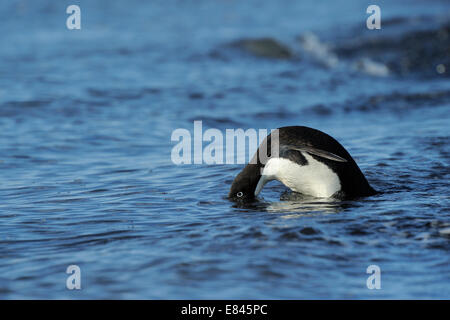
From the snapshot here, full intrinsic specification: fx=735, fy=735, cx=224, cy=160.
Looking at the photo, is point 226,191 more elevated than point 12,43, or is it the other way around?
point 12,43

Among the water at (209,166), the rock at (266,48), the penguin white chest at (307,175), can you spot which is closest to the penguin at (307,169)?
the penguin white chest at (307,175)

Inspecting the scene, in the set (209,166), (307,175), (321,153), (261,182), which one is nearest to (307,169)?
(307,175)

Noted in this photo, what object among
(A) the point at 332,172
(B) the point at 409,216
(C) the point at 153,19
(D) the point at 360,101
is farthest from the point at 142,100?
(C) the point at 153,19

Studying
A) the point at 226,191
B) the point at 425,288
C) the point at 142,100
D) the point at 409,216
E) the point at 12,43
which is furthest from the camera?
the point at 12,43

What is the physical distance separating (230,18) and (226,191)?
18.7m

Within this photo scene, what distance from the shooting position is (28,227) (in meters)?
7.07

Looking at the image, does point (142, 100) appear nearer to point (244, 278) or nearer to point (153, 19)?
point (244, 278)

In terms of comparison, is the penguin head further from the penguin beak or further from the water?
the water

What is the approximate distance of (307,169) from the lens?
7523 mm

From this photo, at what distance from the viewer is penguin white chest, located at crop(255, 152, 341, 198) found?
24.6ft

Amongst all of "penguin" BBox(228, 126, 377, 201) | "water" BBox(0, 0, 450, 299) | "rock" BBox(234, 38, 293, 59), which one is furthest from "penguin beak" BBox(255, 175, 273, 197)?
"rock" BBox(234, 38, 293, 59)

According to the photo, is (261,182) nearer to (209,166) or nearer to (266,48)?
(209,166)

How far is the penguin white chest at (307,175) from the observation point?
749 centimetres

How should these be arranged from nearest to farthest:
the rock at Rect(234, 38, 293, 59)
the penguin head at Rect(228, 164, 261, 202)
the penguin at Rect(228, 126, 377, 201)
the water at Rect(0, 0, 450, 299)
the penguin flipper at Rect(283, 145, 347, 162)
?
the water at Rect(0, 0, 450, 299) → the penguin flipper at Rect(283, 145, 347, 162) → the penguin at Rect(228, 126, 377, 201) → the penguin head at Rect(228, 164, 261, 202) → the rock at Rect(234, 38, 293, 59)
